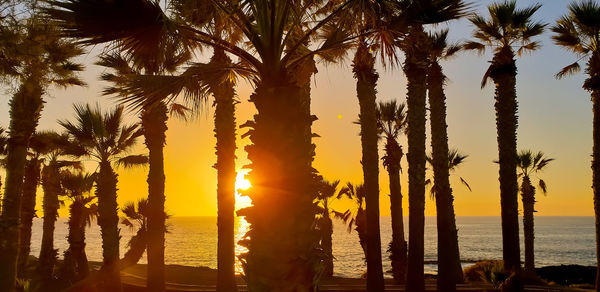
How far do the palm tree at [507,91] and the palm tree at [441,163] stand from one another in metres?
1.81

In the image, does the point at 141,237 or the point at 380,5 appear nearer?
the point at 380,5

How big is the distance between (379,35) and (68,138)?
14.6 meters

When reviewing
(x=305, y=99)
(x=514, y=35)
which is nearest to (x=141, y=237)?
(x=305, y=99)

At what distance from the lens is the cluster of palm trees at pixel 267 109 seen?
6.71 meters

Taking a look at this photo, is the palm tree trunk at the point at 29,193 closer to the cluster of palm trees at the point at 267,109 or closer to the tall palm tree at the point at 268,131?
the cluster of palm trees at the point at 267,109

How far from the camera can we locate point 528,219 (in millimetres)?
29516

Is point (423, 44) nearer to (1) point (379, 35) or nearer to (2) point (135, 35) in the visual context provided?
(1) point (379, 35)

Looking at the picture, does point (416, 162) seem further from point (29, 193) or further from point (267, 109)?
point (29, 193)

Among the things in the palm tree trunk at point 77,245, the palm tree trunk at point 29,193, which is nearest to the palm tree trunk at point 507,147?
the palm tree trunk at point 77,245

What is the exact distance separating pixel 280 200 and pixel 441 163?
13981mm

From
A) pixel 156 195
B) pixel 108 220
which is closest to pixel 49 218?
pixel 108 220

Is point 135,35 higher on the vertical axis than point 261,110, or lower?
higher

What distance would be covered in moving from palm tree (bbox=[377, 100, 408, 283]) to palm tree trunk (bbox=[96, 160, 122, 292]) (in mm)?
11490

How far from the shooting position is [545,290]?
17984 mm
